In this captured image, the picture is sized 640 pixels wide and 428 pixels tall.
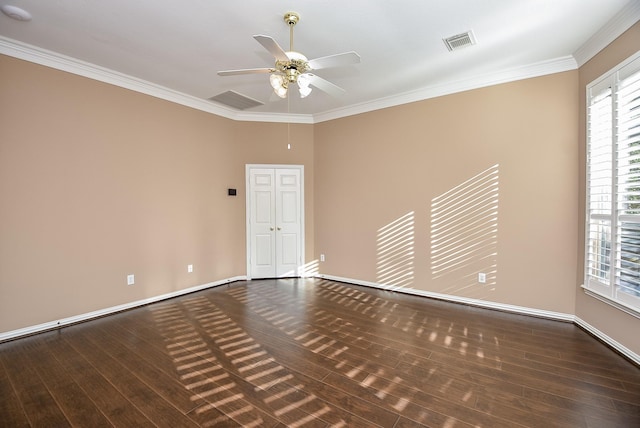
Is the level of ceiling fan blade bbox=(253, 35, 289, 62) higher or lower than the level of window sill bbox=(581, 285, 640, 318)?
higher

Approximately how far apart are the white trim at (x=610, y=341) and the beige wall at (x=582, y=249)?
0.03 metres

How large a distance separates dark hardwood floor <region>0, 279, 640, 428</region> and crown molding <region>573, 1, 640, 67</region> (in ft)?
9.75

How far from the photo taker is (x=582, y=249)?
3.29 metres

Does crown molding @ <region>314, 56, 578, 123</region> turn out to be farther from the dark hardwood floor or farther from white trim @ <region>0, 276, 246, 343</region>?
white trim @ <region>0, 276, 246, 343</region>

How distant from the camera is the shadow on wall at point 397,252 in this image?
14.9 feet

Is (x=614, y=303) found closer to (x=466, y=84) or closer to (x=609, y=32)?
(x=609, y=32)

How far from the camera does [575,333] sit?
10.3 ft

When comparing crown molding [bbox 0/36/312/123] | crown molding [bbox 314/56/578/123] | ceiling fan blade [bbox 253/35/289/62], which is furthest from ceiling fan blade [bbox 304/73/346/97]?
crown molding [bbox 0/36/312/123]

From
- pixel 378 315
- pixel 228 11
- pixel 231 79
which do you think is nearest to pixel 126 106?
pixel 231 79

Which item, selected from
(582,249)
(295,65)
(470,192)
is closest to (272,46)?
(295,65)

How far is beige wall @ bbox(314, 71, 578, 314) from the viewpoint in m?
3.48

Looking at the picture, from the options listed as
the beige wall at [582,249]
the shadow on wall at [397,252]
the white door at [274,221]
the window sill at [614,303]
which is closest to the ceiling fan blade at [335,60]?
the beige wall at [582,249]

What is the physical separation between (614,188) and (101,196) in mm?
5654

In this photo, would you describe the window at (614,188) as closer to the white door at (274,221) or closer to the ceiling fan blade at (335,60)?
the ceiling fan blade at (335,60)
